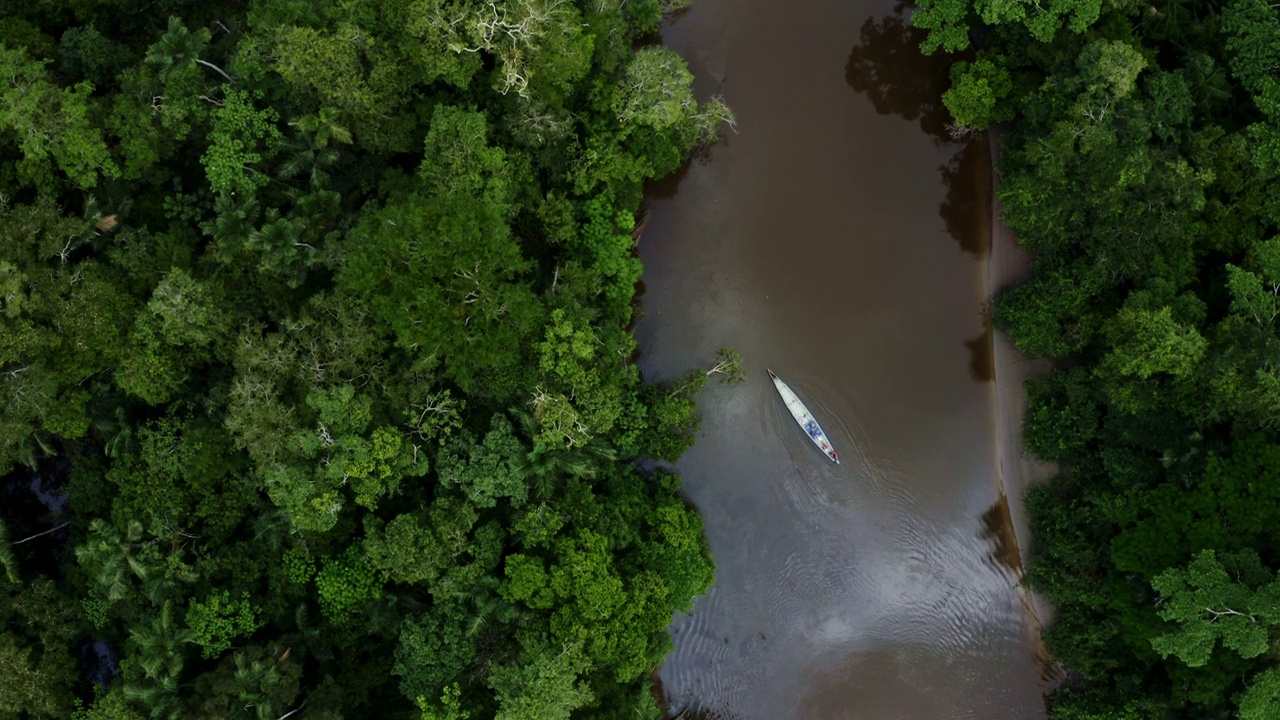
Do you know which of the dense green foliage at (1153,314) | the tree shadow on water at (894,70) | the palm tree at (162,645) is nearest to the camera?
the dense green foliage at (1153,314)

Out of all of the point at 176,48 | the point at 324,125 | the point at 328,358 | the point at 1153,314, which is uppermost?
the point at 1153,314

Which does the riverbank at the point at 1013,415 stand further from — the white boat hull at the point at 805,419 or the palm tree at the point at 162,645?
the palm tree at the point at 162,645

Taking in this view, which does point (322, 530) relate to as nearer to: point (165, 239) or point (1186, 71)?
point (165, 239)

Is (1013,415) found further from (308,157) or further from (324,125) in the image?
(308,157)

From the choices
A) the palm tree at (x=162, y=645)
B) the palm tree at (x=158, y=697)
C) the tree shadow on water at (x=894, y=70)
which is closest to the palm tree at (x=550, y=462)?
the palm tree at (x=162, y=645)

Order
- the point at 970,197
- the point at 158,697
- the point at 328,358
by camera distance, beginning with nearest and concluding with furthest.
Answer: the point at 158,697 < the point at 328,358 < the point at 970,197

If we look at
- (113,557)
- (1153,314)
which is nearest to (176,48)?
(113,557)

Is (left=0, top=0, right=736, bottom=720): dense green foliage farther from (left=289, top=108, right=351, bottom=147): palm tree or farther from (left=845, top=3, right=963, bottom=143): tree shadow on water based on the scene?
(left=845, top=3, right=963, bottom=143): tree shadow on water
